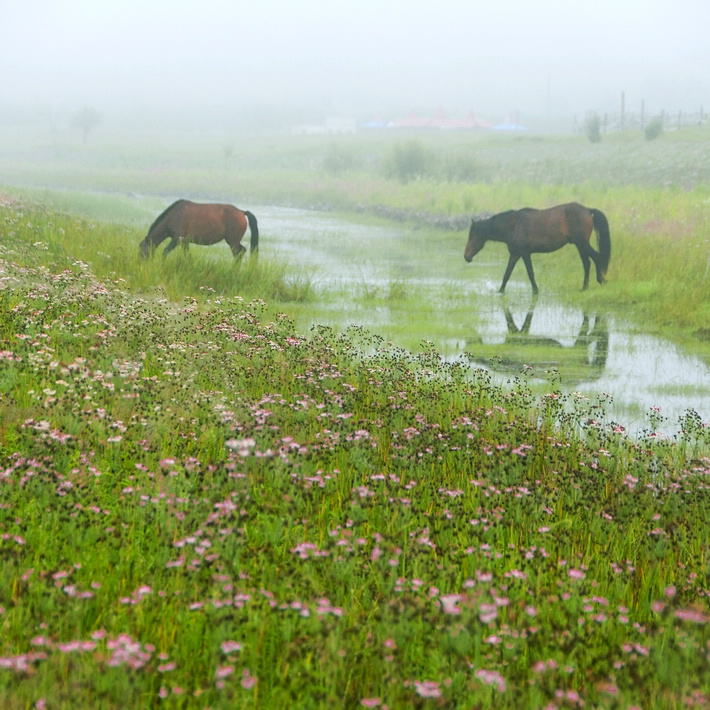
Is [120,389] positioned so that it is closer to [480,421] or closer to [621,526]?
[480,421]

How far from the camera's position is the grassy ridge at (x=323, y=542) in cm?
324

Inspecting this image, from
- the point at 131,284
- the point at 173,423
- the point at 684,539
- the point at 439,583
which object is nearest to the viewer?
the point at 439,583

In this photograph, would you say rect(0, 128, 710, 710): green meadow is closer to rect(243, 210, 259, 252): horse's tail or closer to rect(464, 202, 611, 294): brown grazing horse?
rect(243, 210, 259, 252): horse's tail

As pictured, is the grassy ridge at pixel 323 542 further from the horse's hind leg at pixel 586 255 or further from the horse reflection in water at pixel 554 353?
the horse's hind leg at pixel 586 255

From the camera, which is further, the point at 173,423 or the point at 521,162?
the point at 521,162

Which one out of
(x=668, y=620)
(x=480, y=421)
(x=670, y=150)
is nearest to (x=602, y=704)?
(x=668, y=620)

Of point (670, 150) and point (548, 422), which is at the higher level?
point (670, 150)

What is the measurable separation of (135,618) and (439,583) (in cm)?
141

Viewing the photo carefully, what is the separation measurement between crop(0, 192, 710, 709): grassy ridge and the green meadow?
2 cm

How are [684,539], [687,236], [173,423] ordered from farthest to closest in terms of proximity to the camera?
[687,236] < [173,423] < [684,539]

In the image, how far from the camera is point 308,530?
4.80 meters

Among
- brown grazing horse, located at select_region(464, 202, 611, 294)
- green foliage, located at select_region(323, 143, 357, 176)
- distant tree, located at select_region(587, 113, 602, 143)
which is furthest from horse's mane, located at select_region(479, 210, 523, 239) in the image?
distant tree, located at select_region(587, 113, 602, 143)

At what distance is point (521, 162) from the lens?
66500 millimetres

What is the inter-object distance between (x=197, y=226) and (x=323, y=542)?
13.6 metres
